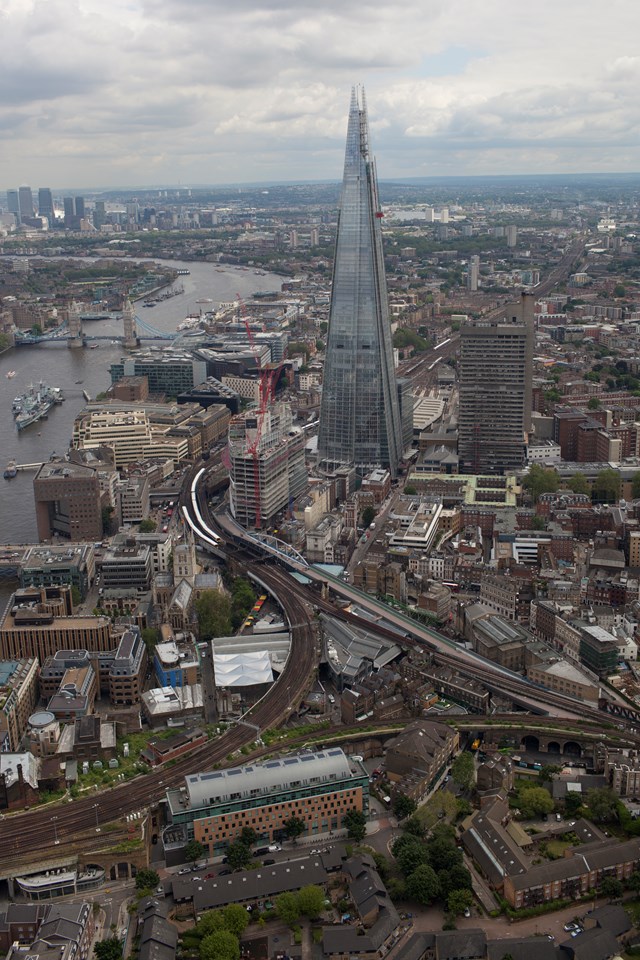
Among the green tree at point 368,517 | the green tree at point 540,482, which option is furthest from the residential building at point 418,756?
the green tree at point 540,482

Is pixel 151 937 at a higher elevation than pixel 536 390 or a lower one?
lower

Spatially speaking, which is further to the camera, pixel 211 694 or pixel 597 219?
pixel 597 219

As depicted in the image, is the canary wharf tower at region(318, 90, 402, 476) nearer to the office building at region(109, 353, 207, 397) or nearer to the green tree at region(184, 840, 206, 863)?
the office building at region(109, 353, 207, 397)

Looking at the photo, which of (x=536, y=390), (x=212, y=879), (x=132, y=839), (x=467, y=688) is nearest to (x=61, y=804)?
(x=132, y=839)

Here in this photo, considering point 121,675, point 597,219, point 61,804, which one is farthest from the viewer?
point 597,219

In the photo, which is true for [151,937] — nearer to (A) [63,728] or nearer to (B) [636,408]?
(A) [63,728]

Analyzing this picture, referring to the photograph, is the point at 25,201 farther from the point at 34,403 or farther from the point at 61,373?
the point at 34,403
